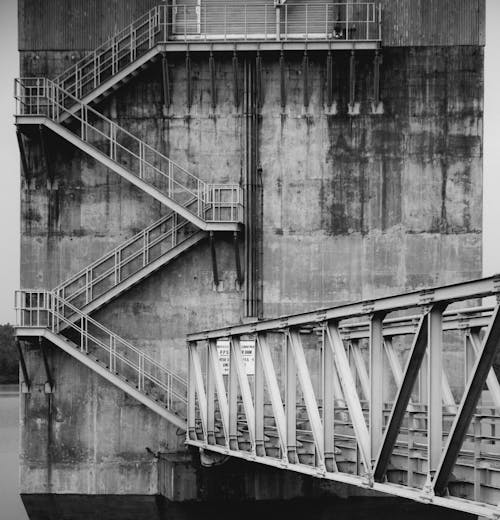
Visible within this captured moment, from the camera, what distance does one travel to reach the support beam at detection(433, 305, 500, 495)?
15344mm

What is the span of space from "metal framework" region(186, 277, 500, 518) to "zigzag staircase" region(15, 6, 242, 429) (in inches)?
101

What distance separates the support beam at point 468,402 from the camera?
15.3 metres

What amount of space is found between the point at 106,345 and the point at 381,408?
19.0 meters

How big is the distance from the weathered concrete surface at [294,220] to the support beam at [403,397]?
18.3 meters

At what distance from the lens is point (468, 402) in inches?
629

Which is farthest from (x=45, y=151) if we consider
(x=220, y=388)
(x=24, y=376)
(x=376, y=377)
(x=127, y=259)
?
(x=376, y=377)

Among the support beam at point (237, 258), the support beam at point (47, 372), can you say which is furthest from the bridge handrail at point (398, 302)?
the support beam at point (47, 372)

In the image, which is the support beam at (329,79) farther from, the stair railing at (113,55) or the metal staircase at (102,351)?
the metal staircase at (102,351)

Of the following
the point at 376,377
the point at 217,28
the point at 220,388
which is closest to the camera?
the point at 376,377

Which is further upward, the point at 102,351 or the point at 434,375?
the point at 434,375

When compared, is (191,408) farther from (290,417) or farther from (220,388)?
(290,417)

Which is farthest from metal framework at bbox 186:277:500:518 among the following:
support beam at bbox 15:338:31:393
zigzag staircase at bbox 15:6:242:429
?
support beam at bbox 15:338:31:393

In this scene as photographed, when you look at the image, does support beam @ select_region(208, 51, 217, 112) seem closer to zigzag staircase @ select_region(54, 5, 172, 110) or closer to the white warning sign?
zigzag staircase @ select_region(54, 5, 172, 110)

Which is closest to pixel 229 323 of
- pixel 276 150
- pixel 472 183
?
pixel 276 150
